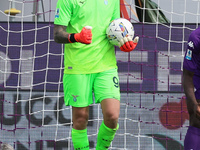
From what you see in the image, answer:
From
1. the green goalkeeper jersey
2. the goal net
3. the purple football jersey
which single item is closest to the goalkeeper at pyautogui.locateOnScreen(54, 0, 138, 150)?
the green goalkeeper jersey

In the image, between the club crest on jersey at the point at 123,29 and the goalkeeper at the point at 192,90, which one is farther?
the club crest on jersey at the point at 123,29

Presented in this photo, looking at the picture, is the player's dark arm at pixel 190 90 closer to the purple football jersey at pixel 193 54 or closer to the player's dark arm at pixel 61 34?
the purple football jersey at pixel 193 54

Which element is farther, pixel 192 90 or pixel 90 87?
pixel 90 87

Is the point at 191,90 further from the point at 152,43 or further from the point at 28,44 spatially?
the point at 28,44

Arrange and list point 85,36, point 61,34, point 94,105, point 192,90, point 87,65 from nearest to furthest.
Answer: point 192,90
point 85,36
point 61,34
point 87,65
point 94,105

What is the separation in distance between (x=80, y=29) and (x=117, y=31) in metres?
0.35

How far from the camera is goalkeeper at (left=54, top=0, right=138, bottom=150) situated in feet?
13.5

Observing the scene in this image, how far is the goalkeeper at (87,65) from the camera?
13.5 ft

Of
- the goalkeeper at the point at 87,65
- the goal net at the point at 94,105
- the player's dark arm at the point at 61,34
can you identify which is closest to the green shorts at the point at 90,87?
the goalkeeper at the point at 87,65

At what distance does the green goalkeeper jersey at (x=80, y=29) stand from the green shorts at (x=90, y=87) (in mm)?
53

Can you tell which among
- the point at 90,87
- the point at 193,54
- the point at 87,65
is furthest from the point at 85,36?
the point at 193,54

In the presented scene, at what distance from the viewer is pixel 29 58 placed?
574cm

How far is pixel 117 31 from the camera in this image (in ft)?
13.3

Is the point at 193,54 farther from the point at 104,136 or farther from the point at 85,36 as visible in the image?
the point at 104,136
